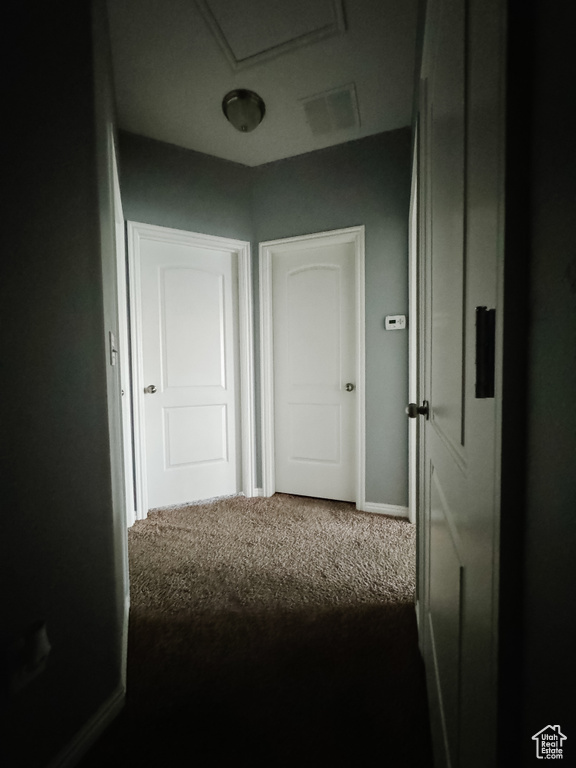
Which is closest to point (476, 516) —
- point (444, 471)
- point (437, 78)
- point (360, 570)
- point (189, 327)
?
point (444, 471)

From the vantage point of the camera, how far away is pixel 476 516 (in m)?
0.49

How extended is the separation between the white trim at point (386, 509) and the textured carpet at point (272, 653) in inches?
10.2

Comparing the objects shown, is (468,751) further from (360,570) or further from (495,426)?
(360,570)

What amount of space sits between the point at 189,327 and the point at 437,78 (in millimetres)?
2314

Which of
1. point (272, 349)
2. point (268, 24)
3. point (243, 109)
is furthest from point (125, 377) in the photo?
point (268, 24)

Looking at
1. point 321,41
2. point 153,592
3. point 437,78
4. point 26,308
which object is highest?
point 321,41

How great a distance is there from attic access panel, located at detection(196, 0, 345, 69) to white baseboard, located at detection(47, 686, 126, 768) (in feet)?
8.72

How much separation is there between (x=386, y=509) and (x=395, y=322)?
51.1 inches

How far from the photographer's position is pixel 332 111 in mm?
2375

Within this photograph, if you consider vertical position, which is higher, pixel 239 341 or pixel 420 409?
pixel 239 341

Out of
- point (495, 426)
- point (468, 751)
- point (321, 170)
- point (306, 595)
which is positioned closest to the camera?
point (495, 426)

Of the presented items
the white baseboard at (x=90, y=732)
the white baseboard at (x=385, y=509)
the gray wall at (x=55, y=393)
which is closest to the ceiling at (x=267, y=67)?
the gray wall at (x=55, y=393)

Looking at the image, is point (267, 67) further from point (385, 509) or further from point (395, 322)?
point (385, 509)

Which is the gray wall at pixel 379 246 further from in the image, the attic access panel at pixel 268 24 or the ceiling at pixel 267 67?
the attic access panel at pixel 268 24
